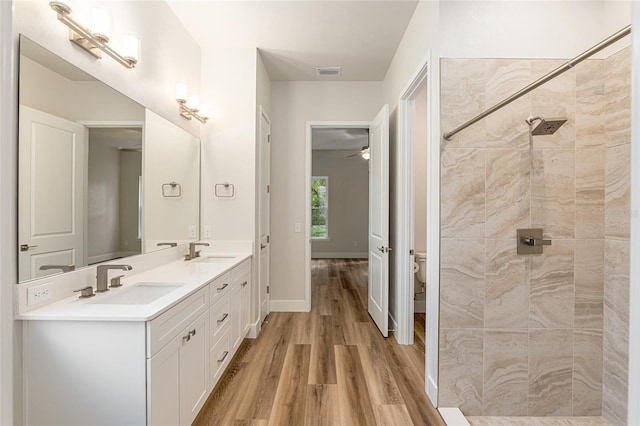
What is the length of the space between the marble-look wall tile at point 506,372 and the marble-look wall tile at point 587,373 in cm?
29

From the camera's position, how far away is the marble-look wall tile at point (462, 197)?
6.66ft

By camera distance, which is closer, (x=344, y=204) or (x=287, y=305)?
(x=287, y=305)

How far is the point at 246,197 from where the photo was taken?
3.25 meters

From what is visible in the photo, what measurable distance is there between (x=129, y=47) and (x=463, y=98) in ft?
6.65

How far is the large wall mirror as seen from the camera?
4.78 ft

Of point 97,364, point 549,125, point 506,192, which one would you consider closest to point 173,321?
point 97,364

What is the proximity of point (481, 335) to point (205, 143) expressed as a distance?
2840 millimetres

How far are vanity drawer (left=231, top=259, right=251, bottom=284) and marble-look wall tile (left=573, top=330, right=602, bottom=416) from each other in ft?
7.53

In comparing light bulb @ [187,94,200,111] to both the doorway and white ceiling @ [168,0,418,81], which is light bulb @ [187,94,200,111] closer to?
white ceiling @ [168,0,418,81]

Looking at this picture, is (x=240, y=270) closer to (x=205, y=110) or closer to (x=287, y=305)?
(x=287, y=305)

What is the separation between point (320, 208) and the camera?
883 cm

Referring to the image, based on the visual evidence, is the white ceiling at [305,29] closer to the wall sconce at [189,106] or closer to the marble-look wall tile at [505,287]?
the wall sconce at [189,106]

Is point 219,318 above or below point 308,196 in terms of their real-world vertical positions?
below

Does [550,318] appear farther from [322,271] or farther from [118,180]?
[322,271]
